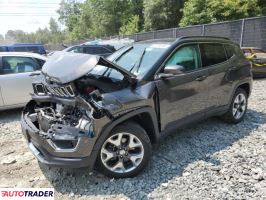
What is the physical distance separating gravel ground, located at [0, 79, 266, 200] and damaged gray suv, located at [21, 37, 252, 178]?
0.27 metres

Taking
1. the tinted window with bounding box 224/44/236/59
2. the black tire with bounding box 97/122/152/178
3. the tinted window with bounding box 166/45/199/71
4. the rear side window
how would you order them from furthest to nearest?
the tinted window with bounding box 224/44/236/59 → the rear side window → the tinted window with bounding box 166/45/199/71 → the black tire with bounding box 97/122/152/178

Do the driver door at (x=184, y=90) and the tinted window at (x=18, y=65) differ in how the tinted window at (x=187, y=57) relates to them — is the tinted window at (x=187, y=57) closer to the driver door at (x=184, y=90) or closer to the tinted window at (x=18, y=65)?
Answer: the driver door at (x=184, y=90)

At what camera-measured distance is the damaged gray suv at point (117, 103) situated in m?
3.32

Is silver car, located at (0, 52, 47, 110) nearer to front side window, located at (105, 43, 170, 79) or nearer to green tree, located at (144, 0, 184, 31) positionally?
front side window, located at (105, 43, 170, 79)

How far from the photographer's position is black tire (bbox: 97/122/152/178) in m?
3.54

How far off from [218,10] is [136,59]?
1850cm

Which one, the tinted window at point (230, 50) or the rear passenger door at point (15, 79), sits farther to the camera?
the rear passenger door at point (15, 79)

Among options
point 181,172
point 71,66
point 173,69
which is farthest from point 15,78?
point 181,172

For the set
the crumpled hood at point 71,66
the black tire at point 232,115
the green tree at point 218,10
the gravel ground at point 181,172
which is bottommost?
the gravel ground at point 181,172

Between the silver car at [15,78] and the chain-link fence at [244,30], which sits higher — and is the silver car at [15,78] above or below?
below

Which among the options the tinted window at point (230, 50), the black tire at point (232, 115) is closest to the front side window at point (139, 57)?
the tinted window at point (230, 50)

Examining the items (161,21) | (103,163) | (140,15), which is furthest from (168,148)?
(140,15)

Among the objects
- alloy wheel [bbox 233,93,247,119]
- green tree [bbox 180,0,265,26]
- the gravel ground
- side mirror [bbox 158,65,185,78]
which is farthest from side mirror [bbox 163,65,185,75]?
green tree [bbox 180,0,265,26]

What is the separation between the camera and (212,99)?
4.93 meters
